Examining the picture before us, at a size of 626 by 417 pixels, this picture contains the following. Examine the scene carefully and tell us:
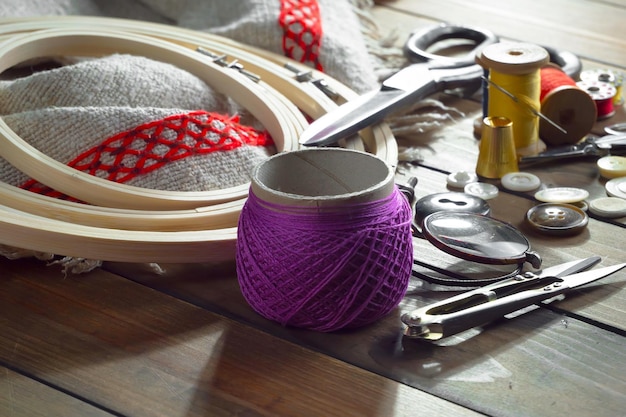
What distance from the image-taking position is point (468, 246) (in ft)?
2.90

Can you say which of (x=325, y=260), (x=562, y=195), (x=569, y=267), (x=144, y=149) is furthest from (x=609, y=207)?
(x=144, y=149)

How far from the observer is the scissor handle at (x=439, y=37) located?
130 cm

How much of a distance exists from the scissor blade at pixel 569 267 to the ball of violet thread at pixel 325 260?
0.15m

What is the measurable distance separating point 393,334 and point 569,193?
1.14ft

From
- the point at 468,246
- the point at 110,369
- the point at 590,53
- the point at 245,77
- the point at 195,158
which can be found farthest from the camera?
the point at 590,53

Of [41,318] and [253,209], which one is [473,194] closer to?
[253,209]

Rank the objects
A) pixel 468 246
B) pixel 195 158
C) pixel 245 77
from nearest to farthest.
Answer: pixel 468 246 → pixel 195 158 → pixel 245 77

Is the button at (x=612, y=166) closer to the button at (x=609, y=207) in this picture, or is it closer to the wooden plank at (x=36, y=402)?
the button at (x=609, y=207)

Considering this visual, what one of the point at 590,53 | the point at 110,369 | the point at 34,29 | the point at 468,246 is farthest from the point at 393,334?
the point at 590,53

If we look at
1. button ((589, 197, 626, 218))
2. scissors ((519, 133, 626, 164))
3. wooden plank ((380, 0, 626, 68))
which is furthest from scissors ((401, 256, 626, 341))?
wooden plank ((380, 0, 626, 68))

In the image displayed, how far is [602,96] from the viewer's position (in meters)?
1.22

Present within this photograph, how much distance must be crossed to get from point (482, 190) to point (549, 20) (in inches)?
26.0

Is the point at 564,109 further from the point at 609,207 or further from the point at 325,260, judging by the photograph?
the point at 325,260

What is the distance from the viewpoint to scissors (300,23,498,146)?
3.42ft
